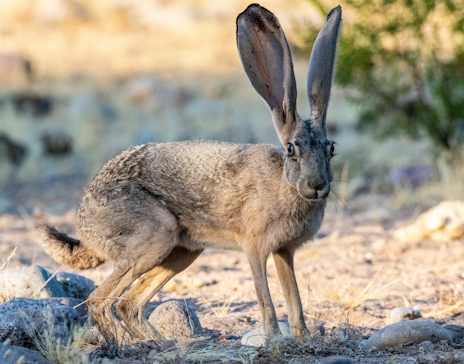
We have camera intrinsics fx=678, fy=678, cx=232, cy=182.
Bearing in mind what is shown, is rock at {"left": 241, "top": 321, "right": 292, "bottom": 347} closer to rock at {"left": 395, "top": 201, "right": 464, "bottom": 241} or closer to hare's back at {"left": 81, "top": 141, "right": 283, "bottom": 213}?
hare's back at {"left": 81, "top": 141, "right": 283, "bottom": 213}

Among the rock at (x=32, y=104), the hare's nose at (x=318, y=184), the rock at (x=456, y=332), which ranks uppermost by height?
the rock at (x=32, y=104)

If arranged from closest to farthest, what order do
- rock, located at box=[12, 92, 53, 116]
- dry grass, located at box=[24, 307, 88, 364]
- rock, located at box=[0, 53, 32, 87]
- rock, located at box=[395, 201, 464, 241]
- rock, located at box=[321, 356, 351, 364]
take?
rock, located at box=[321, 356, 351, 364] → dry grass, located at box=[24, 307, 88, 364] → rock, located at box=[395, 201, 464, 241] → rock, located at box=[12, 92, 53, 116] → rock, located at box=[0, 53, 32, 87]

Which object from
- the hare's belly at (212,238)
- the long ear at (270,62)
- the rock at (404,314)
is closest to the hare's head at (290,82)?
the long ear at (270,62)

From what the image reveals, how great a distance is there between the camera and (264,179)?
4652 mm

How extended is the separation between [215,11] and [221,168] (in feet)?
93.4

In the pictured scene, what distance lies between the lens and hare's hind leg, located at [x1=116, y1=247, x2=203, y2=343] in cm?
480

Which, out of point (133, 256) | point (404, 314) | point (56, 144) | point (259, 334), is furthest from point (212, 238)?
point (56, 144)

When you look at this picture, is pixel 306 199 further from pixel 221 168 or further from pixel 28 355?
pixel 28 355

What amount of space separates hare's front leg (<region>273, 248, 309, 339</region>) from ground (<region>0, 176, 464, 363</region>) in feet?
0.75

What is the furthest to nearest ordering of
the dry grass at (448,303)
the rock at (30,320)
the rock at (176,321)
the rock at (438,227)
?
the rock at (438,227), the dry grass at (448,303), the rock at (176,321), the rock at (30,320)

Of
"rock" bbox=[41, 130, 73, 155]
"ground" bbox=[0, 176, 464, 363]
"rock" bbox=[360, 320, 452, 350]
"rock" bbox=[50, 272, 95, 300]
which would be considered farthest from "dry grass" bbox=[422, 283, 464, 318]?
"rock" bbox=[41, 130, 73, 155]

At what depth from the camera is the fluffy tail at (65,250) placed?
483cm

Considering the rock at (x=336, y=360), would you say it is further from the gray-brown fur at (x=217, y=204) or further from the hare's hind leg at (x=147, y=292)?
the hare's hind leg at (x=147, y=292)

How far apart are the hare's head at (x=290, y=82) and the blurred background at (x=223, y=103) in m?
0.89
